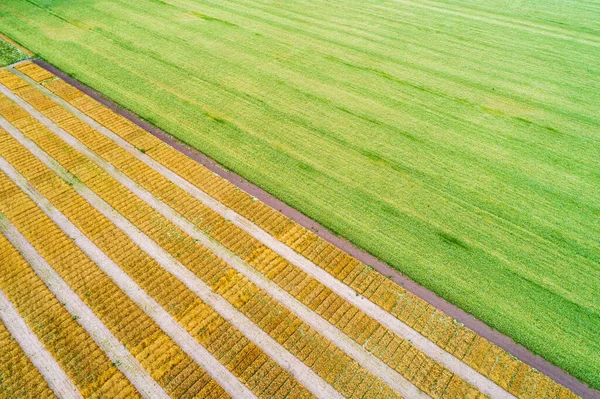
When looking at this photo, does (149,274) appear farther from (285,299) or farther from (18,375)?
(285,299)

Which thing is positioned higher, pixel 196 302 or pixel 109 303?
pixel 196 302

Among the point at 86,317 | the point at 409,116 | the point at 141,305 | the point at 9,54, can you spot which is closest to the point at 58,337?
the point at 86,317

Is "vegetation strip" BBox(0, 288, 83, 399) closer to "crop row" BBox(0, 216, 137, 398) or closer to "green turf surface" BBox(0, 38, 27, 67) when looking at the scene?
"crop row" BBox(0, 216, 137, 398)

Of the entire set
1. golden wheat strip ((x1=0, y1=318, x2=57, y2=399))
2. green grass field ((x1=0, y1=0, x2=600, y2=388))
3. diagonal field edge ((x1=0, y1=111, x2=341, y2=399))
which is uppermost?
green grass field ((x1=0, y1=0, x2=600, y2=388))

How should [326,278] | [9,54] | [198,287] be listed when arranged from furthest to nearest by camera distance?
[9,54] < [326,278] < [198,287]

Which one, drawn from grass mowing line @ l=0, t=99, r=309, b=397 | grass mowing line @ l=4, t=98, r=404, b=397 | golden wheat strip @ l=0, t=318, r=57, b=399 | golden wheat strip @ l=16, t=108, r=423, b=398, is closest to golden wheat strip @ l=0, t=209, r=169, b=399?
grass mowing line @ l=0, t=99, r=309, b=397

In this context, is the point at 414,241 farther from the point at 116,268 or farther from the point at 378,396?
the point at 116,268

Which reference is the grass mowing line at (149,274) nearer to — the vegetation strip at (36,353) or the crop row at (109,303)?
the crop row at (109,303)

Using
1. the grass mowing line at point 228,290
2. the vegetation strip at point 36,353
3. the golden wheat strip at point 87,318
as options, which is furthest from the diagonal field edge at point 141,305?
the vegetation strip at point 36,353
